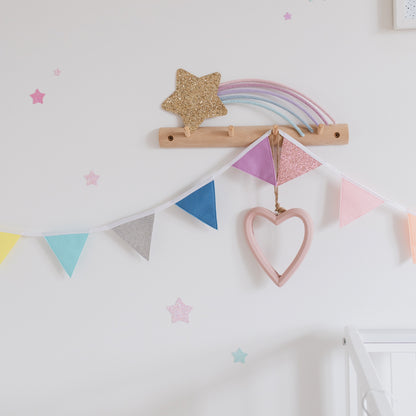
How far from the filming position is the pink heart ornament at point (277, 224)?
1183 millimetres

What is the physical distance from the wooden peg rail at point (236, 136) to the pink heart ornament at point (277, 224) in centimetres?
18

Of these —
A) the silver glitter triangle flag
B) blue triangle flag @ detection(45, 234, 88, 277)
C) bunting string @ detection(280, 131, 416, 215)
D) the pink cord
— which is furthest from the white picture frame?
blue triangle flag @ detection(45, 234, 88, 277)

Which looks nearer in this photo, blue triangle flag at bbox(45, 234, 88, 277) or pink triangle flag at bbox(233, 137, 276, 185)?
pink triangle flag at bbox(233, 137, 276, 185)

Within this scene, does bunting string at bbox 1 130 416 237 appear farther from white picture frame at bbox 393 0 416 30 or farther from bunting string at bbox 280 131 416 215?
white picture frame at bbox 393 0 416 30

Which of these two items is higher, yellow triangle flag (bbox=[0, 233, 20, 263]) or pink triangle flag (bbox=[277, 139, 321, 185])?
pink triangle flag (bbox=[277, 139, 321, 185])

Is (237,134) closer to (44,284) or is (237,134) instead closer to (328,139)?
(328,139)

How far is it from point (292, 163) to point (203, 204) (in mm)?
250

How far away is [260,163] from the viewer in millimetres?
1195

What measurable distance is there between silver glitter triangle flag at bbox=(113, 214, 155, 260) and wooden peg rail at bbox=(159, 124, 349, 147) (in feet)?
0.70

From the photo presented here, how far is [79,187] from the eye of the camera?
4.26 feet

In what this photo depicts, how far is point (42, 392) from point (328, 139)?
1055 millimetres

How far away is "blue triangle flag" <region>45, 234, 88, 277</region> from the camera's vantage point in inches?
50.5

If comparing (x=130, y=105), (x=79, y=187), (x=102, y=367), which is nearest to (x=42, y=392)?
(x=102, y=367)

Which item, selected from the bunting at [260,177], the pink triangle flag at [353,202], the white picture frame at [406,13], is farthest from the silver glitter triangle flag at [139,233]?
the white picture frame at [406,13]
